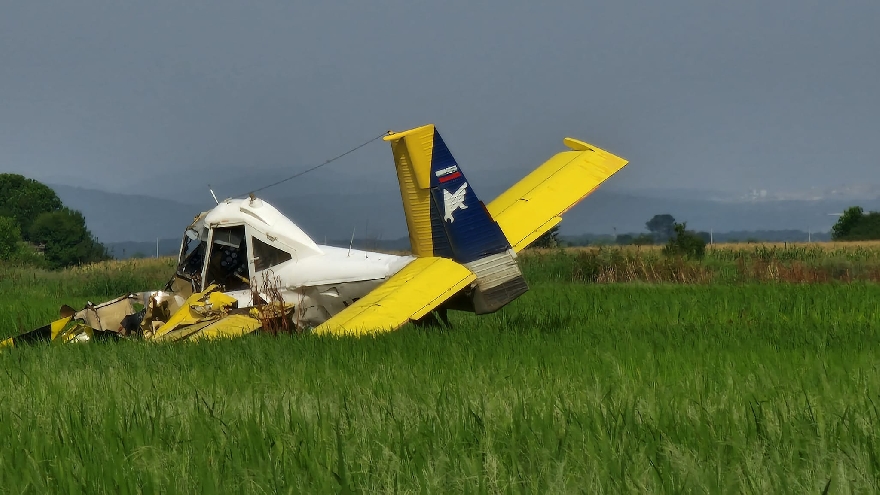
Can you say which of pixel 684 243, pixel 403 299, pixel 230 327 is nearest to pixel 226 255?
pixel 230 327

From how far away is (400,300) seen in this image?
418 inches

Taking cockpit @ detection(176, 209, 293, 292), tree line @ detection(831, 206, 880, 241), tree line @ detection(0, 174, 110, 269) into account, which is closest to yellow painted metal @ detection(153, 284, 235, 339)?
cockpit @ detection(176, 209, 293, 292)

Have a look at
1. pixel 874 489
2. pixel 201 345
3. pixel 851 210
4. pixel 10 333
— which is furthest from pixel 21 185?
pixel 874 489

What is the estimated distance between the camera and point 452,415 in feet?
18.0

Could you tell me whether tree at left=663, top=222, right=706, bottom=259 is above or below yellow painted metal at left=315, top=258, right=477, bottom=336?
above

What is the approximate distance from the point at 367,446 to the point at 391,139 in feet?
23.4

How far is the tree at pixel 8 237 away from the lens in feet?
250

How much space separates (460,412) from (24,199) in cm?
10171

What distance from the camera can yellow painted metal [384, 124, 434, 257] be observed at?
453 inches

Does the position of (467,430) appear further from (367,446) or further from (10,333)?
(10,333)

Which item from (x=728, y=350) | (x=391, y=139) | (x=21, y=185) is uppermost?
(x=21, y=185)

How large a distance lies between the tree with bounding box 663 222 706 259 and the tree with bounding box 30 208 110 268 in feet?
196

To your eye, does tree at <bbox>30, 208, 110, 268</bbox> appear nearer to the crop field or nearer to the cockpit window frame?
the cockpit window frame

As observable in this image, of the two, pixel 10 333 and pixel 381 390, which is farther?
pixel 10 333
